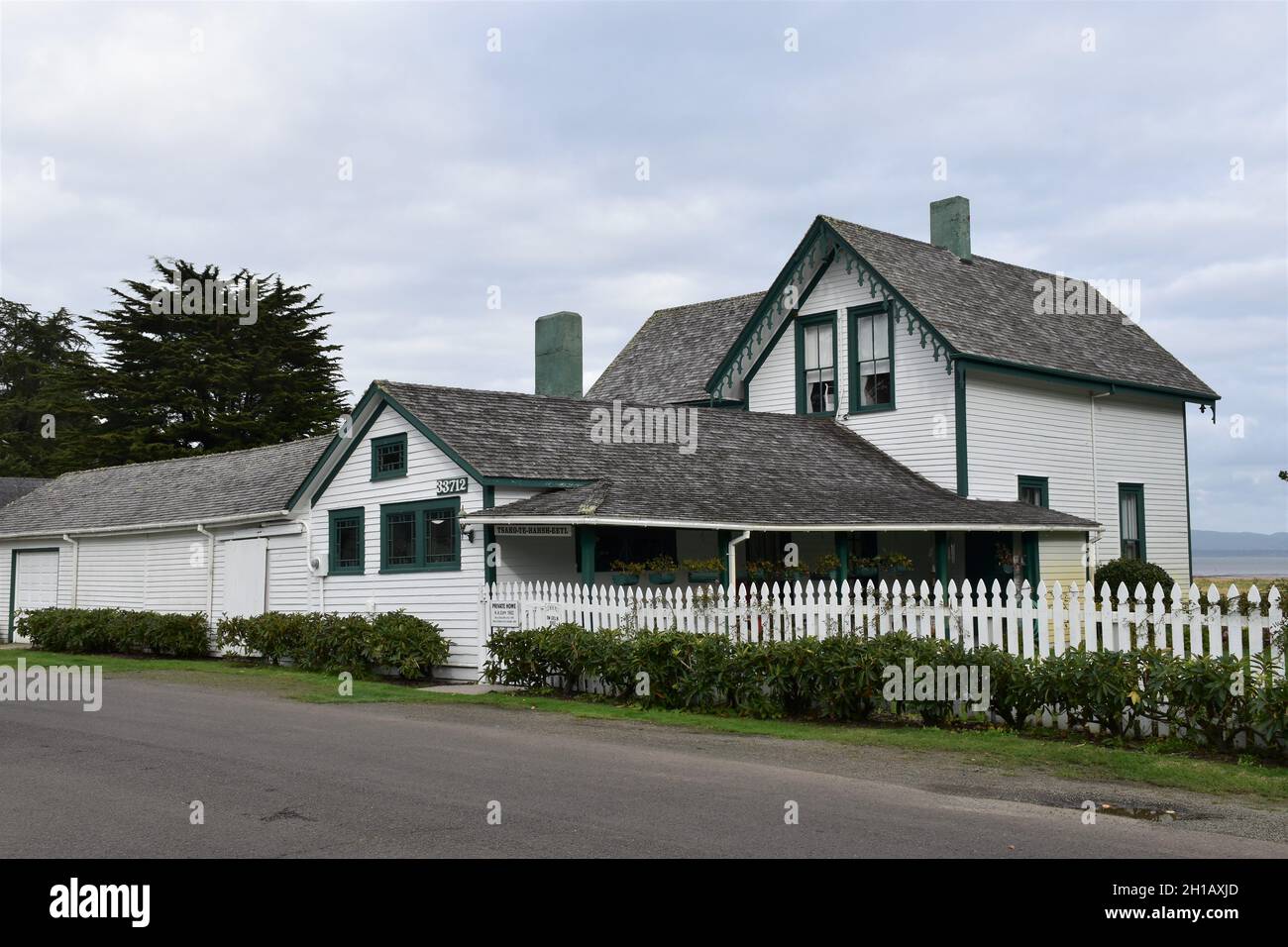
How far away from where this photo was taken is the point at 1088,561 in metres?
26.2

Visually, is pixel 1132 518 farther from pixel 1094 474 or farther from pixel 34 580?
pixel 34 580

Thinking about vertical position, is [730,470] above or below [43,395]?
below

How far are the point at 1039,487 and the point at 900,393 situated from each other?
3.78 m

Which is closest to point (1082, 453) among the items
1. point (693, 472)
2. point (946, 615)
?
point (693, 472)

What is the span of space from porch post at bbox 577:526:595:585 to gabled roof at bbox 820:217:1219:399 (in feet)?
32.5

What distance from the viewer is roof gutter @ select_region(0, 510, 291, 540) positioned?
84.0 feet

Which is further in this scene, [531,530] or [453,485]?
[453,485]

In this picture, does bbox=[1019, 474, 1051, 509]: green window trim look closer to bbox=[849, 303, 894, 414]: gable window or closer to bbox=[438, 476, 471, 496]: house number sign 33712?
bbox=[849, 303, 894, 414]: gable window

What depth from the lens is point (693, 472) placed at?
22047mm

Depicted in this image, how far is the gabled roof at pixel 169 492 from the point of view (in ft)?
92.6

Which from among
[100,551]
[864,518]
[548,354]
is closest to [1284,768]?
[864,518]

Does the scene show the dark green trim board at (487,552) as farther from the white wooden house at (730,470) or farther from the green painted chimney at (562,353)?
the green painted chimney at (562,353)
